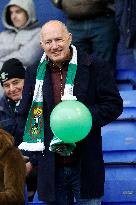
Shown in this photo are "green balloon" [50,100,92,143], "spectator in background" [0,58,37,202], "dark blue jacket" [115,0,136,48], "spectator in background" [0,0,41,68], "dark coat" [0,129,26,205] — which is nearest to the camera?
"green balloon" [50,100,92,143]

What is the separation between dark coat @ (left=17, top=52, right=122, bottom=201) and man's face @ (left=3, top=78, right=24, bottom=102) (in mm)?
1412

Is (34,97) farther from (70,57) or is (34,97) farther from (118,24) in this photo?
(118,24)

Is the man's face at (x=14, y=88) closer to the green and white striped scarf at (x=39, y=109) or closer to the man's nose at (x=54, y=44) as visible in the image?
the green and white striped scarf at (x=39, y=109)

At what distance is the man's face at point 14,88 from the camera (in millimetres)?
4738

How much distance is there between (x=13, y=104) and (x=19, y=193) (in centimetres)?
155

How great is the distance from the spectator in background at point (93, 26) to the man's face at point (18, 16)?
0.46m

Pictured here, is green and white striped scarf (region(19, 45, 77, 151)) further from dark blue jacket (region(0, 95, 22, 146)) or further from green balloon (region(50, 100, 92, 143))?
dark blue jacket (region(0, 95, 22, 146))

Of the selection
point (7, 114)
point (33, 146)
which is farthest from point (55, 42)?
point (7, 114)

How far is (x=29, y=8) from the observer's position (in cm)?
566

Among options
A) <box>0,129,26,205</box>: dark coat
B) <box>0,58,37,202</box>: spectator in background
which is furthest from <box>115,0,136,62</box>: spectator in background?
→ <box>0,129,26,205</box>: dark coat

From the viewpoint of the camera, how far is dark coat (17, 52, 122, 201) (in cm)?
326

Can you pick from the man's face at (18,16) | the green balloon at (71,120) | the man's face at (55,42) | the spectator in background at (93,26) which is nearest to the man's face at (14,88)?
the spectator in background at (93,26)

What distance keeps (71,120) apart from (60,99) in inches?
12.7

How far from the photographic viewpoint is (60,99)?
330 cm
